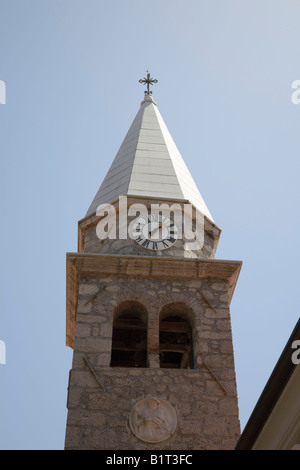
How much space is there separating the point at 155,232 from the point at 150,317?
205cm

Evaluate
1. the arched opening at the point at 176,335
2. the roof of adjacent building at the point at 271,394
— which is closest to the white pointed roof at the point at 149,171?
the arched opening at the point at 176,335

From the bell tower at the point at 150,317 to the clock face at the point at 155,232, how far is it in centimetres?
2

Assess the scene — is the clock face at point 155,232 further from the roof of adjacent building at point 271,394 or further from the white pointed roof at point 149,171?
the roof of adjacent building at point 271,394

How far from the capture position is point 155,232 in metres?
14.4

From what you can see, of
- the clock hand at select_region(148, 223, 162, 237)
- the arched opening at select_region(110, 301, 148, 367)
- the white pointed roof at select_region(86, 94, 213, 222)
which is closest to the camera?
the arched opening at select_region(110, 301, 148, 367)

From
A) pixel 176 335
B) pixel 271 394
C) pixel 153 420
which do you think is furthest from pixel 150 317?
pixel 271 394

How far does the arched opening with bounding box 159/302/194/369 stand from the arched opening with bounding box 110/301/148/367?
0.35 m

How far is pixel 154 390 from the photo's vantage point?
11.9m

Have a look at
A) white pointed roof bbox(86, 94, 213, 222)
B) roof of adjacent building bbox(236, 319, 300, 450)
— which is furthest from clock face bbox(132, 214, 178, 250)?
roof of adjacent building bbox(236, 319, 300, 450)

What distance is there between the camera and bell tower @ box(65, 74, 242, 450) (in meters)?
11.5

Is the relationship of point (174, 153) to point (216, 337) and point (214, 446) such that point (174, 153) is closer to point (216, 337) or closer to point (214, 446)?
point (216, 337)

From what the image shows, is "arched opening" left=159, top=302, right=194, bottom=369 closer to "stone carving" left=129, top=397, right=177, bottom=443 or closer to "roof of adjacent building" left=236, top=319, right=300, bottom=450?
"stone carving" left=129, top=397, right=177, bottom=443

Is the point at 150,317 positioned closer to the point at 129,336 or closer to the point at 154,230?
the point at 129,336
